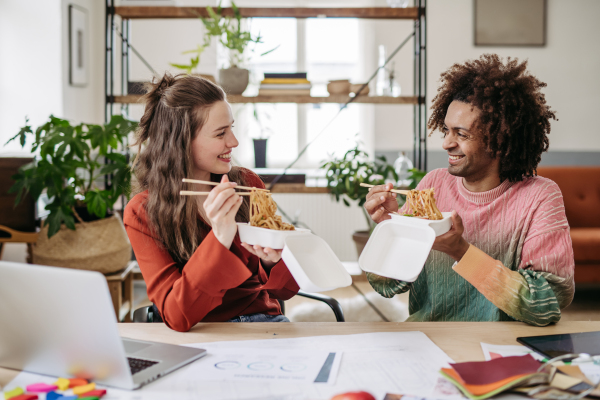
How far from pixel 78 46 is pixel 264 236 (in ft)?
11.4

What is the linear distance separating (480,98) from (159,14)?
2.36 metres

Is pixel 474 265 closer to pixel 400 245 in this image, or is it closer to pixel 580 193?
pixel 400 245

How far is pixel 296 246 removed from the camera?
114 cm

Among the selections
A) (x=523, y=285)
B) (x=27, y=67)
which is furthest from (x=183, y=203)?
(x=27, y=67)

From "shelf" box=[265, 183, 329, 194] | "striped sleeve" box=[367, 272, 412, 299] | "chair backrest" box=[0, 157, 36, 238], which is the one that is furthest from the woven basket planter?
"striped sleeve" box=[367, 272, 412, 299]

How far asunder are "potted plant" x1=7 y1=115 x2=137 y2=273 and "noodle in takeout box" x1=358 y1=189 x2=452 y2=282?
5.76 ft

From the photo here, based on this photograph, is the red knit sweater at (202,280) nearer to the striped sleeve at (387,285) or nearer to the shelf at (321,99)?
the striped sleeve at (387,285)

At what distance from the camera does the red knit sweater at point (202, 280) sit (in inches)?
46.8

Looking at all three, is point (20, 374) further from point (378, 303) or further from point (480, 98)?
point (378, 303)

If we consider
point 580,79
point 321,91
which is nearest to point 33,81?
point 321,91

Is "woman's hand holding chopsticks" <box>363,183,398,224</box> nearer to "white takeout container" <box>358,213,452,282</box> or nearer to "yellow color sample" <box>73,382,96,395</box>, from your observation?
"white takeout container" <box>358,213,452,282</box>

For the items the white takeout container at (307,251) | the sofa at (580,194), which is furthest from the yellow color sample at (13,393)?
the sofa at (580,194)

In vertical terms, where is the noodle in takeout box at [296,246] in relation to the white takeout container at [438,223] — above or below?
below

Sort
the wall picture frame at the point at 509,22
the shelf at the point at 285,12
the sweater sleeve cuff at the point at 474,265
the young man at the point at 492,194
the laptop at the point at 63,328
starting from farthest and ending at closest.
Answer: the wall picture frame at the point at 509,22
the shelf at the point at 285,12
the young man at the point at 492,194
the sweater sleeve cuff at the point at 474,265
the laptop at the point at 63,328
